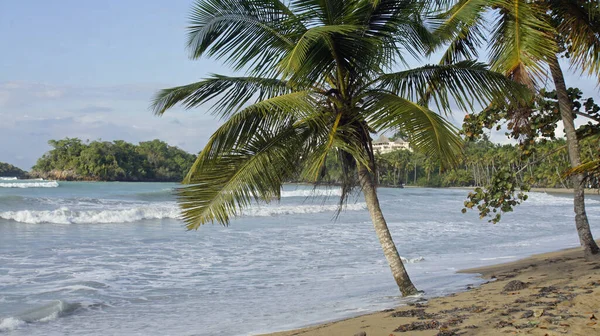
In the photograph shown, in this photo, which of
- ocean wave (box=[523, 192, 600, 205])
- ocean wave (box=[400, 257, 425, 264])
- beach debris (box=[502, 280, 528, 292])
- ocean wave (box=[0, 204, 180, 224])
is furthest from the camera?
ocean wave (box=[523, 192, 600, 205])

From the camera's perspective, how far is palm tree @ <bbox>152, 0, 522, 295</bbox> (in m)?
6.30

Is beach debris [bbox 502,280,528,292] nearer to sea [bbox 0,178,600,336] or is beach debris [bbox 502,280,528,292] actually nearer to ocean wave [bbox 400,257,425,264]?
sea [bbox 0,178,600,336]

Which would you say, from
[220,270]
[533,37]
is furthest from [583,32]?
[220,270]

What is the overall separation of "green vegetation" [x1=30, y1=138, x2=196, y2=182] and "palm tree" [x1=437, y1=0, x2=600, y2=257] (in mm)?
57471

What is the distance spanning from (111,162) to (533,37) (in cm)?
6712

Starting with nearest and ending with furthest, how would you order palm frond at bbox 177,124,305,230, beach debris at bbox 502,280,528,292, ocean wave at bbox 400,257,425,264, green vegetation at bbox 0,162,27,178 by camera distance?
palm frond at bbox 177,124,305,230
beach debris at bbox 502,280,528,292
ocean wave at bbox 400,257,425,264
green vegetation at bbox 0,162,27,178

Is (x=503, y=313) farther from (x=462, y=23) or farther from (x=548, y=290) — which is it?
(x=462, y=23)

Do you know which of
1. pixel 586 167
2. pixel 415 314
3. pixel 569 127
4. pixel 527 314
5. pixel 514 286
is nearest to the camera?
pixel 586 167

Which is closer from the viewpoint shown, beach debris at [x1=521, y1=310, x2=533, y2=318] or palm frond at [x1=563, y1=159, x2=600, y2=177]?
palm frond at [x1=563, y1=159, x2=600, y2=177]

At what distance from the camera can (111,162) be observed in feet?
226

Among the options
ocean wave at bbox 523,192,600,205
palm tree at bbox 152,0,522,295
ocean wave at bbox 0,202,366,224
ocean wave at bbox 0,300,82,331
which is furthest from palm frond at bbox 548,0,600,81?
ocean wave at bbox 523,192,600,205

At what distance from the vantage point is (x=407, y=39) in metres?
7.24

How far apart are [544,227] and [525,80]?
15.4 m

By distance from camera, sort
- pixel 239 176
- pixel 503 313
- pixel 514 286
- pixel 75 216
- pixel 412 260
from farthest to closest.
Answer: pixel 75 216
pixel 412 260
pixel 514 286
pixel 239 176
pixel 503 313
